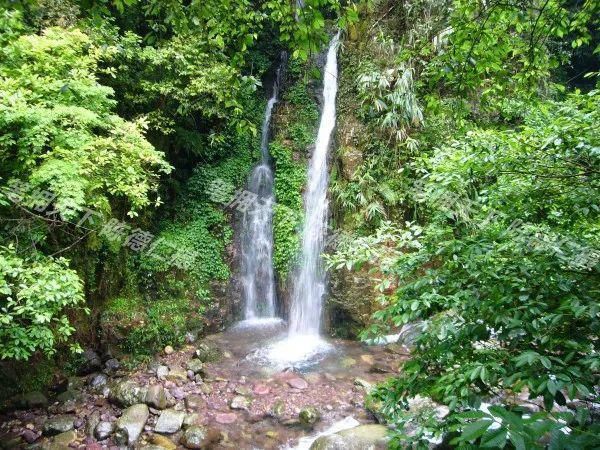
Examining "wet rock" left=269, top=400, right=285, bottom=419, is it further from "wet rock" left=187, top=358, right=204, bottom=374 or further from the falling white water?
the falling white water

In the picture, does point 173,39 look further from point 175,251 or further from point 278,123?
point 175,251

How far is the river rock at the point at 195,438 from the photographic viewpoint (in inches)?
204

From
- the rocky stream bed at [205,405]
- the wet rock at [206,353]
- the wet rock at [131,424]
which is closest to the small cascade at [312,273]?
the rocky stream bed at [205,405]

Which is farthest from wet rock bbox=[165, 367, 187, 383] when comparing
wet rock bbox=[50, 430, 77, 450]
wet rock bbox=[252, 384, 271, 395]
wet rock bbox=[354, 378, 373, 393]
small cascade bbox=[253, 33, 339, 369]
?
wet rock bbox=[354, 378, 373, 393]

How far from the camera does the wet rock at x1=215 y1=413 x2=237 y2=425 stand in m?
5.71

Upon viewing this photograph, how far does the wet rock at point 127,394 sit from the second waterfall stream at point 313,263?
2576 millimetres

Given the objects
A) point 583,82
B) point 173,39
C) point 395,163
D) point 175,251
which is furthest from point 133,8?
point 583,82

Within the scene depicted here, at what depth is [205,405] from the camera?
6078mm

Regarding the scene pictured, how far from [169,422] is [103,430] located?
876 millimetres

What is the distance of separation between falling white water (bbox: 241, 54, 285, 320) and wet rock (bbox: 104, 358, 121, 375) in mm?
3405

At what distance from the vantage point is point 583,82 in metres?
12.7

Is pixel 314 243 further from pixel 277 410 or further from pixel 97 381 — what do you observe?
pixel 97 381

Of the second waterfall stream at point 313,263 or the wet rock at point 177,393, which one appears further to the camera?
the second waterfall stream at point 313,263

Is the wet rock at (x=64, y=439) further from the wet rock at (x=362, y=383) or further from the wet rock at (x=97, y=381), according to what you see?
the wet rock at (x=362, y=383)
